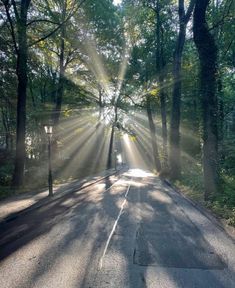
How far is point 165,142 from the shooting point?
86.7 feet

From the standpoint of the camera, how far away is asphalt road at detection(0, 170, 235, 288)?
16.5ft

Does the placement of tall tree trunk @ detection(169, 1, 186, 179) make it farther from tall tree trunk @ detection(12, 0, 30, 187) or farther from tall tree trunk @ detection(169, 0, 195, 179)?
tall tree trunk @ detection(12, 0, 30, 187)

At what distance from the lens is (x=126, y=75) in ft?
116

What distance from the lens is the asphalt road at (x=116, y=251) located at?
16.5 feet

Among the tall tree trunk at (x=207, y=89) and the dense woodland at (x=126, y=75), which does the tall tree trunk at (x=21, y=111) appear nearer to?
the dense woodland at (x=126, y=75)

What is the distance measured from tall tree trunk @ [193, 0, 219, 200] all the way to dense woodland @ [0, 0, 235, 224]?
41 mm

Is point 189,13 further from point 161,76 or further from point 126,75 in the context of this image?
point 126,75

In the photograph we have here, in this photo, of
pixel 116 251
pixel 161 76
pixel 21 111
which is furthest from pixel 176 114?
pixel 116 251

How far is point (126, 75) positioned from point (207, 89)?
77.9 ft

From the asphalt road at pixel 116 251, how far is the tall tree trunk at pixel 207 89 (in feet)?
8.54

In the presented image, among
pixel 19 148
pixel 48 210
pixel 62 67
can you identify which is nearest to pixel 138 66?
pixel 62 67

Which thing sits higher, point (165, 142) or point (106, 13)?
point (106, 13)

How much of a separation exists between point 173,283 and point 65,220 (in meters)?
5.49

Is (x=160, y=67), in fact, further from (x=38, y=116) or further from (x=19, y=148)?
(x=19, y=148)
